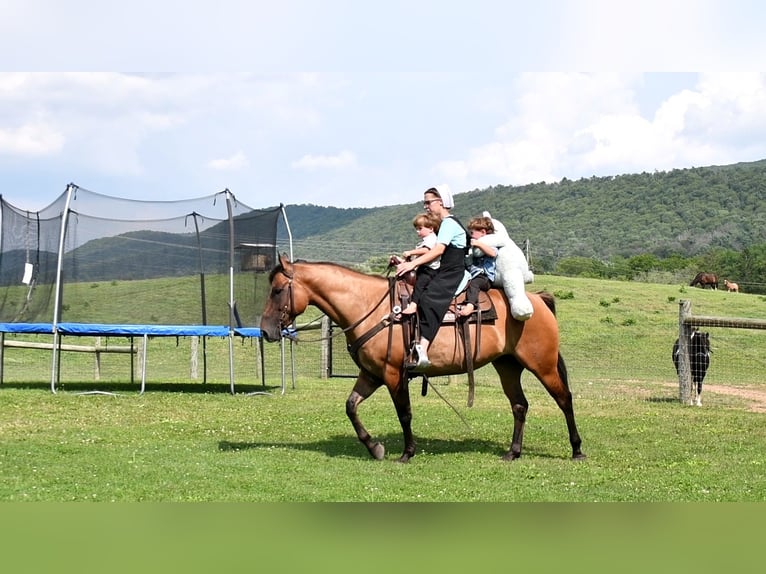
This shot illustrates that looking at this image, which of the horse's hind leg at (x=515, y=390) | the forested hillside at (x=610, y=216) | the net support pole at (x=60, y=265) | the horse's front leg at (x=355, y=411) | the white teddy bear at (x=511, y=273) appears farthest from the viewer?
the forested hillside at (x=610, y=216)

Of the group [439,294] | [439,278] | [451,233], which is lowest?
[439,294]

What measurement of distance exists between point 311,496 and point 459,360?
2.80 m

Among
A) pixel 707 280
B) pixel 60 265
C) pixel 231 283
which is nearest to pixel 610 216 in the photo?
pixel 707 280

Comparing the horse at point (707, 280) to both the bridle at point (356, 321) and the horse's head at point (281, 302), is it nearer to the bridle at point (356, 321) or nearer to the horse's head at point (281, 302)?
the bridle at point (356, 321)

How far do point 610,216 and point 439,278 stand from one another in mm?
86539

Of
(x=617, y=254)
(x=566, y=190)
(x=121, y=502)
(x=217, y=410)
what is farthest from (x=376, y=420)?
(x=566, y=190)

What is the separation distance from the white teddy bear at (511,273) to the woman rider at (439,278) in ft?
1.55

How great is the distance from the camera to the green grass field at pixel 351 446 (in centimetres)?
776

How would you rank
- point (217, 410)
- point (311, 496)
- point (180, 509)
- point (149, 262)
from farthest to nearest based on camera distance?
point (149, 262) < point (217, 410) < point (311, 496) < point (180, 509)

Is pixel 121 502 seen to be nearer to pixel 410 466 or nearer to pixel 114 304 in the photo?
pixel 410 466

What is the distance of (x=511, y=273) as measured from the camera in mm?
9656

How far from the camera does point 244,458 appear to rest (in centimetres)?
936

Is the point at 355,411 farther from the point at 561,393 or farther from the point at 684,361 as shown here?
the point at 684,361

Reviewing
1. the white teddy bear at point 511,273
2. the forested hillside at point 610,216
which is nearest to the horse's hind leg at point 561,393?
the white teddy bear at point 511,273
